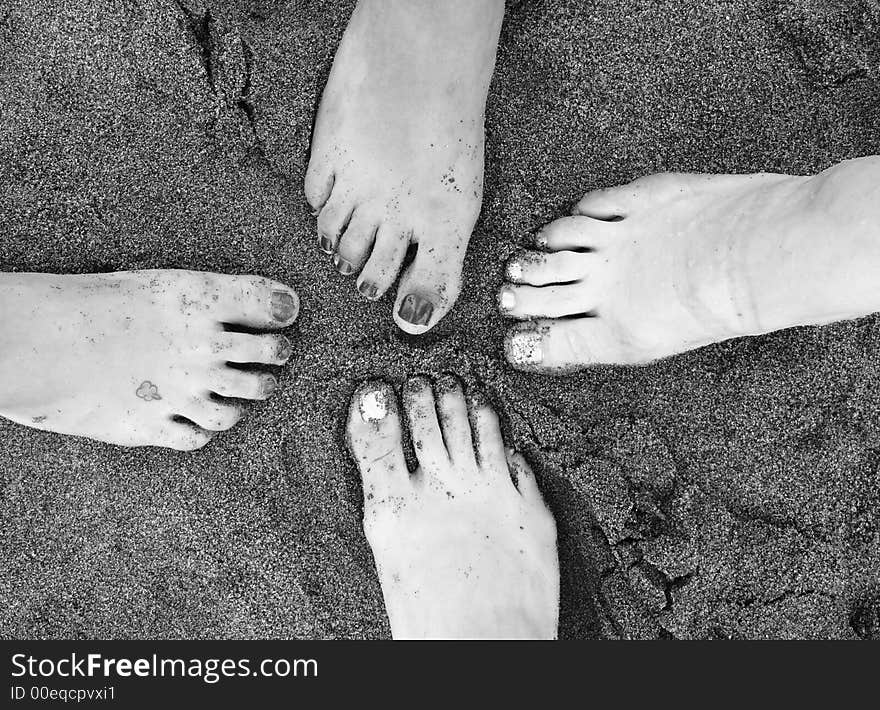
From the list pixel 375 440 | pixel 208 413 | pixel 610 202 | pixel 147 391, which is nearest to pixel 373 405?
pixel 375 440

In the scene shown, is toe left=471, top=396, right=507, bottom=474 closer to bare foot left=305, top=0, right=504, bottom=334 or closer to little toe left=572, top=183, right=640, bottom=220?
bare foot left=305, top=0, right=504, bottom=334

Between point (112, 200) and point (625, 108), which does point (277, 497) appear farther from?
point (625, 108)

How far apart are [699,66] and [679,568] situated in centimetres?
95

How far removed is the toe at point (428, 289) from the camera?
1.34 m

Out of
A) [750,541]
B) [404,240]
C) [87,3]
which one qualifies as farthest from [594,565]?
[87,3]

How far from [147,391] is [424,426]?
1.72 ft

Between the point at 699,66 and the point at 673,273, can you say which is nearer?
the point at 673,273

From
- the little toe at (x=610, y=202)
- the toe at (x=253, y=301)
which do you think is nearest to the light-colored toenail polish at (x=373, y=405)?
the toe at (x=253, y=301)

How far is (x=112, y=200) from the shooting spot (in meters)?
1.36

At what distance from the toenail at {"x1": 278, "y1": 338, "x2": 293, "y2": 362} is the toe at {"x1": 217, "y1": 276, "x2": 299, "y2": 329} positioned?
0.04m

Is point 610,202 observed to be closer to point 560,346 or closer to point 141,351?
point 560,346

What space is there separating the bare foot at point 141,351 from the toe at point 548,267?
43cm

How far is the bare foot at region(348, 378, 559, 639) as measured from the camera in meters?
1.34

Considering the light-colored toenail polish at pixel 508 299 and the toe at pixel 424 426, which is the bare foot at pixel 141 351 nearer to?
the toe at pixel 424 426
